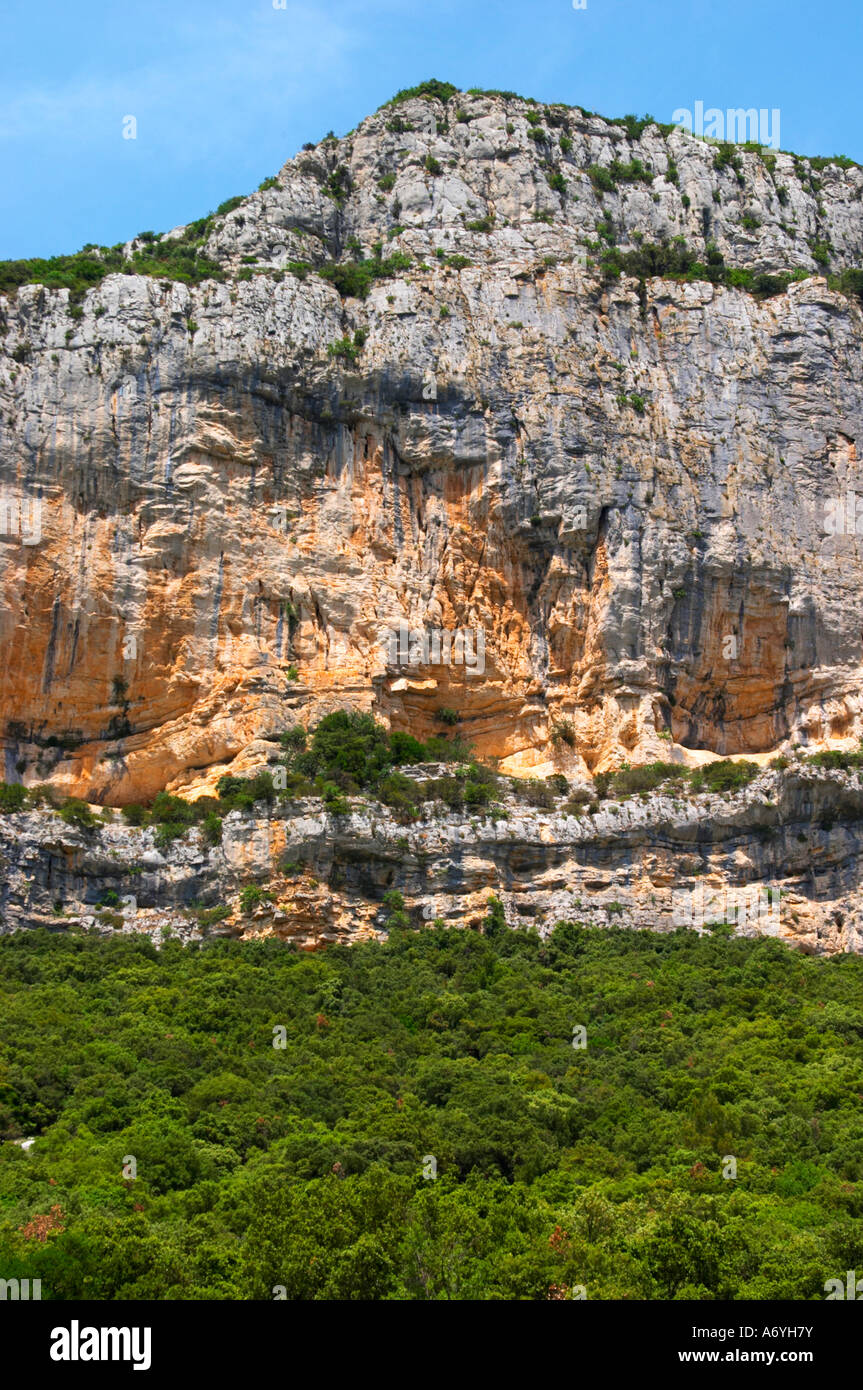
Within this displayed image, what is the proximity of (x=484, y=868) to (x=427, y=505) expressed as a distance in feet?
39.5

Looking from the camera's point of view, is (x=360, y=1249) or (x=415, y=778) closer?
(x=360, y=1249)

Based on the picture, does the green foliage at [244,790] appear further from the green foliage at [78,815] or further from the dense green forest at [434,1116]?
the dense green forest at [434,1116]

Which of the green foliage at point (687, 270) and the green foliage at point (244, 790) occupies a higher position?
the green foliage at point (687, 270)

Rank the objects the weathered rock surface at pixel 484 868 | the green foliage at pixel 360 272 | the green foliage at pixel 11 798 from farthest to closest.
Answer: the green foliage at pixel 360 272 → the green foliage at pixel 11 798 → the weathered rock surface at pixel 484 868

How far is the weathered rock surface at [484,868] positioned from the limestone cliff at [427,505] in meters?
3.76

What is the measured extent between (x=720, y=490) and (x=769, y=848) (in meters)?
11.6

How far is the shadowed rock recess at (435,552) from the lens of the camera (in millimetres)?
44406

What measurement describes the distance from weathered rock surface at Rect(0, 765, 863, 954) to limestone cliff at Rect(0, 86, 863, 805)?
12.3 ft

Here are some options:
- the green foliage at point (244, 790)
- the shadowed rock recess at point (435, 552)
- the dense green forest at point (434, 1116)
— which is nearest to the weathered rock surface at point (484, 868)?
the shadowed rock recess at point (435, 552)

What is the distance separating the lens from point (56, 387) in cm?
4753

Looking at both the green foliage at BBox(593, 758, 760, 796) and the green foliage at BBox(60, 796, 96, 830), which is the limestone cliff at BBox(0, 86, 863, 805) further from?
the green foliage at BBox(60, 796, 96, 830)

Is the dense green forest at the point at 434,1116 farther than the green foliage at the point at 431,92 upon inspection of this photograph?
No
